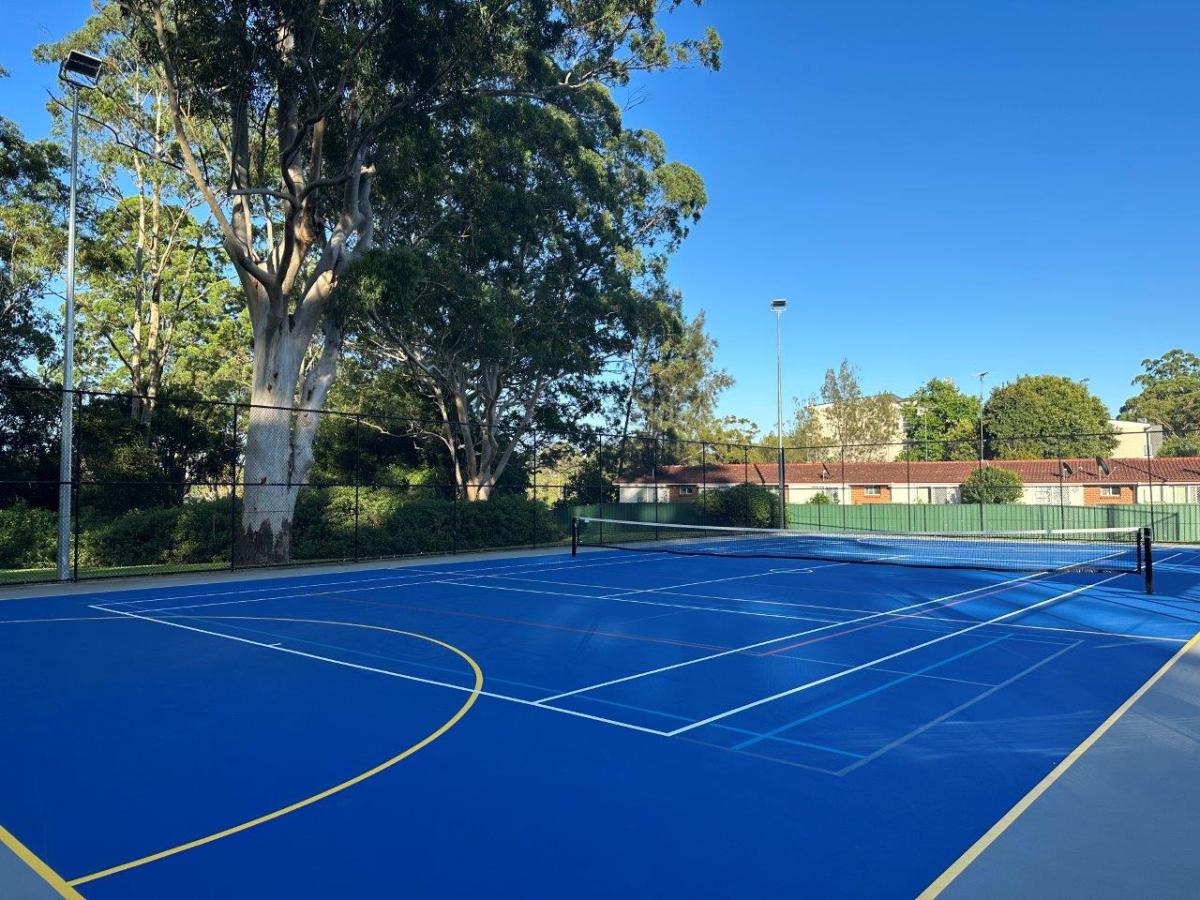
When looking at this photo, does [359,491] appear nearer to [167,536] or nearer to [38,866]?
[167,536]

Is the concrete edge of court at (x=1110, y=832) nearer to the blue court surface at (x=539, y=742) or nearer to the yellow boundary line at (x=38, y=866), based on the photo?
the blue court surface at (x=539, y=742)

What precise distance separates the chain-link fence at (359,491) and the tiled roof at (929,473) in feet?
0.48

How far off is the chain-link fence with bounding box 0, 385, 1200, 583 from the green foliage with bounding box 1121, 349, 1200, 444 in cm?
4155

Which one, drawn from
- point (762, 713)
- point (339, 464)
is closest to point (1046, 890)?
point (762, 713)

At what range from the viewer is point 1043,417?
63.7 m

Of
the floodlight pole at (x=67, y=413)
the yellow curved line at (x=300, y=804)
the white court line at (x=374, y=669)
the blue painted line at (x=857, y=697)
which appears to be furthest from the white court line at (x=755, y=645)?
the floodlight pole at (x=67, y=413)

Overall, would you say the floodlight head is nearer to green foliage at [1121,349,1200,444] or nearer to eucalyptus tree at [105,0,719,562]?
eucalyptus tree at [105,0,719,562]

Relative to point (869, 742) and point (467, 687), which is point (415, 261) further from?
point (869, 742)

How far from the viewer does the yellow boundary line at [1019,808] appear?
422cm

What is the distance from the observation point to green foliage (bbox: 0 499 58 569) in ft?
77.3

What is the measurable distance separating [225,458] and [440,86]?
764 inches

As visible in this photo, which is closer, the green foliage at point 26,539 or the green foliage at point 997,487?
the green foliage at point 26,539

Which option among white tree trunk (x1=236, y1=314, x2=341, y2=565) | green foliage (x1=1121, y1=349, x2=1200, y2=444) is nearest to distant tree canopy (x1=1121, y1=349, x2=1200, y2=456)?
green foliage (x1=1121, y1=349, x2=1200, y2=444)

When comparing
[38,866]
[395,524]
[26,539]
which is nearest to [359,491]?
[395,524]
